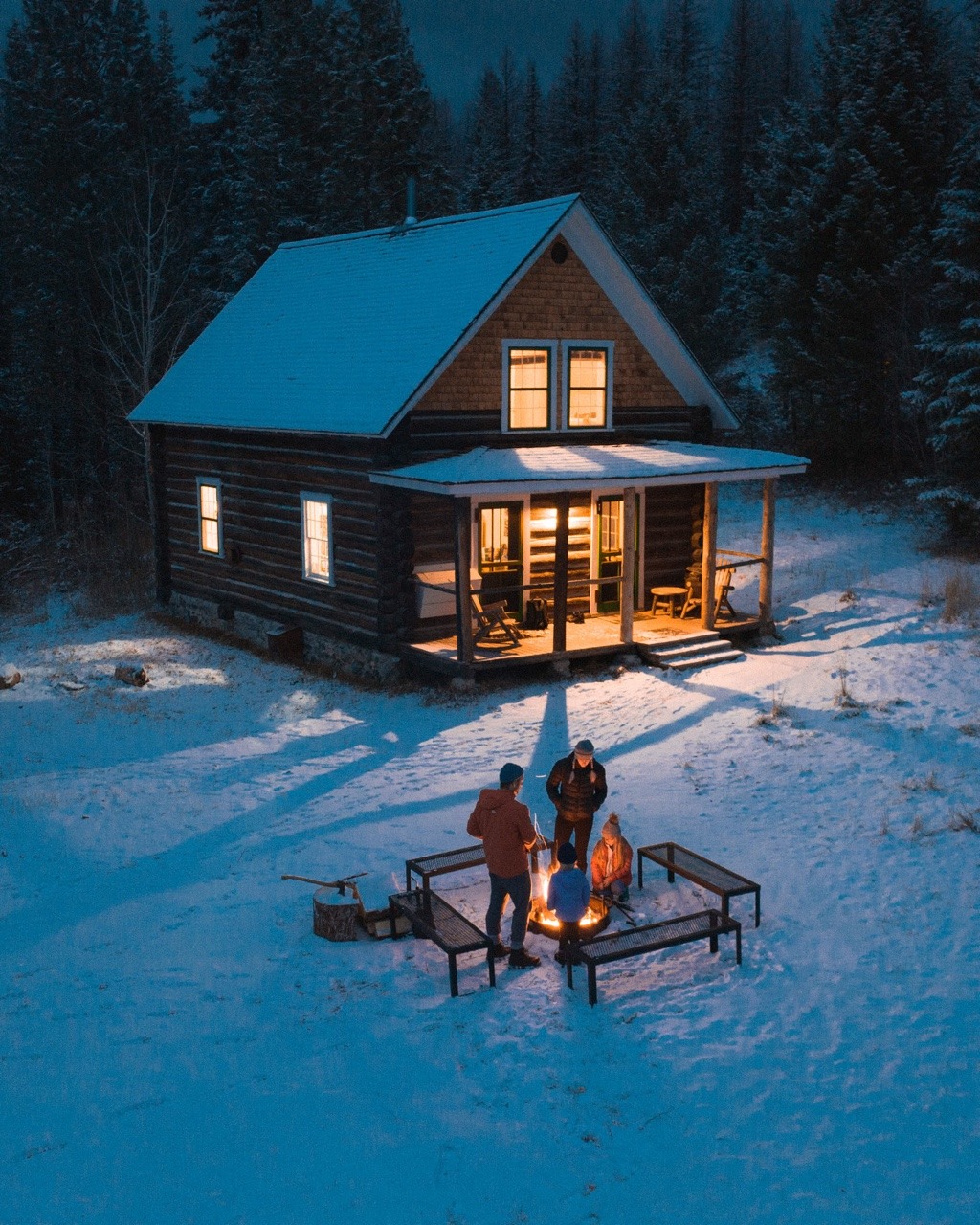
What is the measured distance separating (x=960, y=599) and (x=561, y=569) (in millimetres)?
7504

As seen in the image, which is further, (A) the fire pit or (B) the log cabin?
(B) the log cabin

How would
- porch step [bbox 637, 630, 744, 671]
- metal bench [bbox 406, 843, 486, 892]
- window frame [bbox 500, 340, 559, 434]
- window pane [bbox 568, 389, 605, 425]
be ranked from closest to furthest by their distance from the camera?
metal bench [bbox 406, 843, 486, 892], porch step [bbox 637, 630, 744, 671], window frame [bbox 500, 340, 559, 434], window pane [bbox 568, 389, 605, 425]

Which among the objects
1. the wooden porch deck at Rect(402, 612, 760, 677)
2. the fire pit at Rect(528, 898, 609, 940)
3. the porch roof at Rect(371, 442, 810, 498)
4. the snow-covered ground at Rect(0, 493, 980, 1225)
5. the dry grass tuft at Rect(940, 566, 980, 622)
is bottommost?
the snow-covered ground at Rect(0, 493, 980, 1225)

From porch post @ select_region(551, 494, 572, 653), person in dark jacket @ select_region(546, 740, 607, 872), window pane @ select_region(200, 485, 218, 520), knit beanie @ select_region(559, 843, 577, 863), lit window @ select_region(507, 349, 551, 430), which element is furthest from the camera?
window pane @ select_region(200, 485, 218, 520)

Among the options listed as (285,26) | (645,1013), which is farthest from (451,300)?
(285,26)

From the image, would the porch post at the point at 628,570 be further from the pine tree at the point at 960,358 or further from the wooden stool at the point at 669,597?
the pine tree at the point at 960,358

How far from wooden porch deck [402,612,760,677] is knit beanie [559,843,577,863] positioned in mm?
8784

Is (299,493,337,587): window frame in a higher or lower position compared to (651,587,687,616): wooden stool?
higher

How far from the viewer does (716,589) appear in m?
21.8

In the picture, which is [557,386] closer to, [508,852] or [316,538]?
[316,538]

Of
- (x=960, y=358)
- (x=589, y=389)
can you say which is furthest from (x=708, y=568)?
(x=960, y=358)

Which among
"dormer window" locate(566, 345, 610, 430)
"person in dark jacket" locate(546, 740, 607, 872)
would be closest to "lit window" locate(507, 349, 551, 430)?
"dormer window" locate(566, 345, 610, 430)

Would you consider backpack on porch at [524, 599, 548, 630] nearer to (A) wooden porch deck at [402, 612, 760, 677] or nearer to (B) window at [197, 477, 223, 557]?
(A) wooden porch deck at [402, 612, 760, 677]

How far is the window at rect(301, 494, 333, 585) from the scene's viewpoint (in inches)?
836
